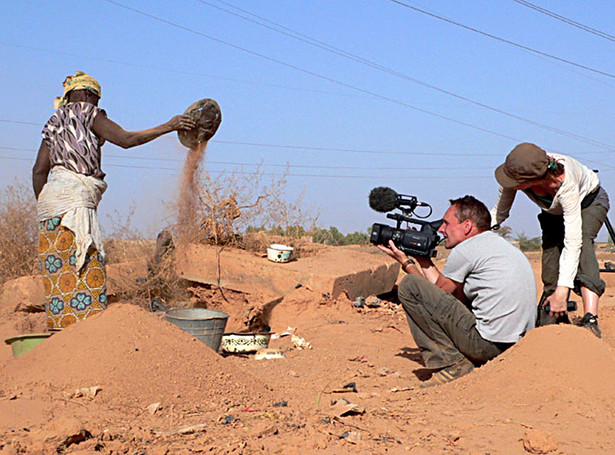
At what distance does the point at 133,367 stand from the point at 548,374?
2354 mm

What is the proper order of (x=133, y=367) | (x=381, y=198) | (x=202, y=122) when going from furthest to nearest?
(x=202, y=122) → (x=381, y=198) → (x=133, y=367)

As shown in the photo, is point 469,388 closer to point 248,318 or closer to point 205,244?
point 248,318

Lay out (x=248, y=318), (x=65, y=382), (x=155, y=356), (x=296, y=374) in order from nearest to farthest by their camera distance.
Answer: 1. (x=65, y=382)
2. (x=155, y=356)
3. (x=296, y=374)
4. (x=248, y=318)

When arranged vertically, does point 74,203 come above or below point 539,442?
above

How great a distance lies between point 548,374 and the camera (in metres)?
3.76

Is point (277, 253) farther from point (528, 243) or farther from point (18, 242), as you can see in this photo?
point (528, 243)

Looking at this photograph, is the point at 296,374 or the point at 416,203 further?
the point at 296,374

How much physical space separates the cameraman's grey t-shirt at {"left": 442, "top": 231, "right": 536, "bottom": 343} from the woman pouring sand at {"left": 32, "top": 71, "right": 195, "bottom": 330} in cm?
240

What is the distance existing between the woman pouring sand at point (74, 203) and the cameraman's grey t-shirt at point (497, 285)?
2403 mm

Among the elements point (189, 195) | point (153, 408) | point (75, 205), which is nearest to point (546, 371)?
point (153, 408)

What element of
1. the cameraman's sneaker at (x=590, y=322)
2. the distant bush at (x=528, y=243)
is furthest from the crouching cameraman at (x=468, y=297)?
the distant bush at (x=528, y=243)

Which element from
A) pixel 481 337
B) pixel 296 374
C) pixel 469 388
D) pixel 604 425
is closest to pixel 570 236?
pixel 481 337

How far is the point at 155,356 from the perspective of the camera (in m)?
4.16

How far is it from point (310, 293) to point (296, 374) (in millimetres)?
2851
